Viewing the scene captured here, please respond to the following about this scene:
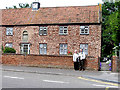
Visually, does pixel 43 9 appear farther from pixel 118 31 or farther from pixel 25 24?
pixel 118 31

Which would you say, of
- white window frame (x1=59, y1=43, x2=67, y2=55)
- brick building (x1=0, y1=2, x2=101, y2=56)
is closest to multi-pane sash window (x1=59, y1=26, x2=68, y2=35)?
brick building (x1=0, y1=2, x2=101, y2=56)

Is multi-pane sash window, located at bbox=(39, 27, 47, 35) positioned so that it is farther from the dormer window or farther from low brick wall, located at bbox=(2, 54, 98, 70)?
low brick wall, located at bbox=(2, 54, 98, 70)

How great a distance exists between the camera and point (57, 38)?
3269 cm

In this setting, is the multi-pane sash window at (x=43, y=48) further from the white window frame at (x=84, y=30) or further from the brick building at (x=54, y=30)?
the white window frame at (x=84, y=30)

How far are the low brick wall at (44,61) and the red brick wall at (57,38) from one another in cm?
1262

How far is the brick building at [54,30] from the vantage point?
103 ft

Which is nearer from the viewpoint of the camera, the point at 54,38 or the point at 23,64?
the point at 23,64

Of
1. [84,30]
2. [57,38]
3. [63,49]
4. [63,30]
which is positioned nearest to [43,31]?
[57,38]

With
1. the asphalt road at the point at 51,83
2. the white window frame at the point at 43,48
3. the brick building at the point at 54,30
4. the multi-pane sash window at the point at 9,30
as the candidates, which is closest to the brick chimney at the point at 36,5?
the brick building at the point at 54,30

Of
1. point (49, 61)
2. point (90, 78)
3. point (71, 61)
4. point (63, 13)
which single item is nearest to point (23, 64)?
point (49, 61)

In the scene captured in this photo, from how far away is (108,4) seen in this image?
168 ft

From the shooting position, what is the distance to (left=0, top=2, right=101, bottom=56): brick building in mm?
31500

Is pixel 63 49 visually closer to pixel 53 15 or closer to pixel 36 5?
pixel 53 15

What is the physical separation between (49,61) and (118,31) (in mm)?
13948
